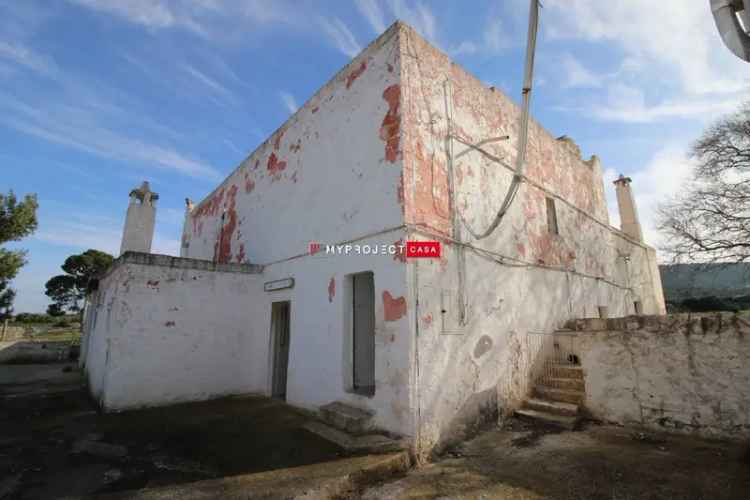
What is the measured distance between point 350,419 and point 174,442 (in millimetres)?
2135

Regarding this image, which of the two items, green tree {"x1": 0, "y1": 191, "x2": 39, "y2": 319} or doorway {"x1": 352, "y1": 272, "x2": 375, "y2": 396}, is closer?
doorway {"x1": 352, "y1": 272, "x2": 375, "y2": 396}

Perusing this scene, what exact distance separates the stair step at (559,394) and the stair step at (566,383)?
0.11 meters

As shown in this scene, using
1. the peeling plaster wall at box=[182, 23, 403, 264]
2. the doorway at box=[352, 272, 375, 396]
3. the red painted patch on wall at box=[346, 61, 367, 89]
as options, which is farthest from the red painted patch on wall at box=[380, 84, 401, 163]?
the doorway at box=[352, 272, 375, 396]

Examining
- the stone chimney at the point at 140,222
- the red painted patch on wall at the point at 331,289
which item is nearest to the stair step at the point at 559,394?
the red painted patch on wall at the point at 331,289

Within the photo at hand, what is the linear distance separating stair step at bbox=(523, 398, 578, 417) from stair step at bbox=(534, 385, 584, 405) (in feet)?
0.49

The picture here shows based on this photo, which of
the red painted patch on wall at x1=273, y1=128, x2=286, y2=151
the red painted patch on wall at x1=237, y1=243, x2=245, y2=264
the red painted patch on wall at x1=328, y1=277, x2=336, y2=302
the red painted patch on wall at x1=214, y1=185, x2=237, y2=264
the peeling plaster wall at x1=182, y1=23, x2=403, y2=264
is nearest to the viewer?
the peeling plaster wall at x1=182, y1=23, x2=403, y2=264

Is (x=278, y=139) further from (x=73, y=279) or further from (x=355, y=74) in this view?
(x=73, y=279)

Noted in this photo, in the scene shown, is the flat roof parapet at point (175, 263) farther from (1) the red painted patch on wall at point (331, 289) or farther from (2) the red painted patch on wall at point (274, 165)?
(1) the red painted patch on wall at point (331, 289)

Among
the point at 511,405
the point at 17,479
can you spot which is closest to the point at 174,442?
the point at 17,479

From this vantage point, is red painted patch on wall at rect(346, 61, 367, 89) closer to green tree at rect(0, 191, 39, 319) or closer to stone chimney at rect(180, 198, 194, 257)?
stone chimney at rect(180, 198, 194, 257)

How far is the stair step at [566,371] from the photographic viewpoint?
18.8 feet

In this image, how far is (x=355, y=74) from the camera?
5.54m

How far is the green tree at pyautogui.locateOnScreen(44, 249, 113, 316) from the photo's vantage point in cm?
2967

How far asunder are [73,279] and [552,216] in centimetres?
3837
